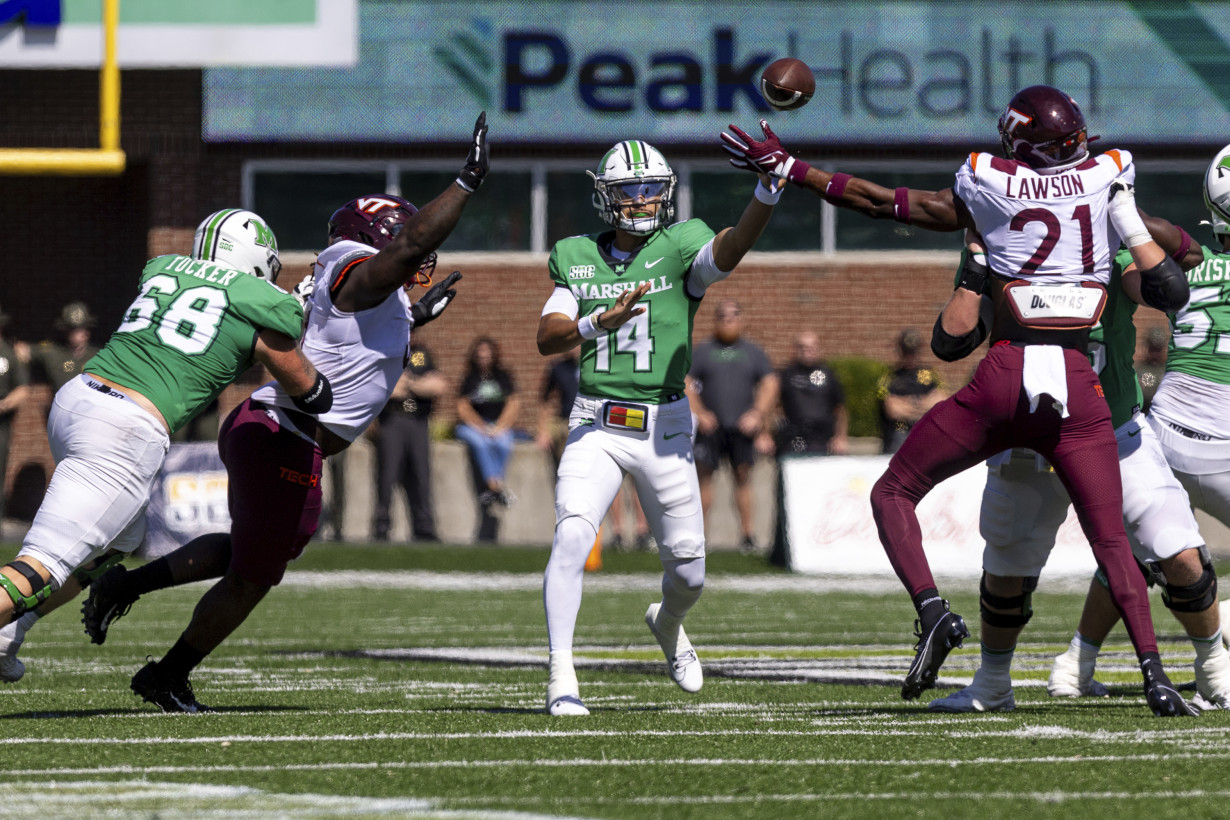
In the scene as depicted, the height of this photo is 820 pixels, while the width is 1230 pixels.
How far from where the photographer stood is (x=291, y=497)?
6750 mm

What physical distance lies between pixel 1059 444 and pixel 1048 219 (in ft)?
2.31

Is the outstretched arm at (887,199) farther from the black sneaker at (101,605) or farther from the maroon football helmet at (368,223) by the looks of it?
the black sneaker at (101,605)

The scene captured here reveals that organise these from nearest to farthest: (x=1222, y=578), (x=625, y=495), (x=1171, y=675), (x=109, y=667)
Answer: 1. (x=1171, y=675)
2. (x=109, y=667)
3. (x=1222, y=578)
4. (x=625, y=495)

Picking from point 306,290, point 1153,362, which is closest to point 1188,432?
point 306,290

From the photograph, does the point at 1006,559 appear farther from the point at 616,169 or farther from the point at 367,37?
the point at 367,37

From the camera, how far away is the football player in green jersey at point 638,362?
266 inches

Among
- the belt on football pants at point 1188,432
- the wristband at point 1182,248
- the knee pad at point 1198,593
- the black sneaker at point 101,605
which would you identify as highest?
the wristband at point 1182,248

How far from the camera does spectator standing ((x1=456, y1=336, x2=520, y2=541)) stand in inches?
693

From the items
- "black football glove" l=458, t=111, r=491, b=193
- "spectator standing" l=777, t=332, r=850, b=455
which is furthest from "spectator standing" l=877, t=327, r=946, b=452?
"black football glove" l=458, t=111, r=491, b=193

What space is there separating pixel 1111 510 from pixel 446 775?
7.81 ft

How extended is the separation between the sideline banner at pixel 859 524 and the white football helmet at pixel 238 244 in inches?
360

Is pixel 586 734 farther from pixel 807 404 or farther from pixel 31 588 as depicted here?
pixel 807 404

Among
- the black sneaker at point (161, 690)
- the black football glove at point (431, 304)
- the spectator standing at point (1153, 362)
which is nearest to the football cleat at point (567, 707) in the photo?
the black sneaker at point (161, 690)

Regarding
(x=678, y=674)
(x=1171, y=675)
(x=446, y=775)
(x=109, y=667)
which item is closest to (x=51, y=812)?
(x=446, y=775)
